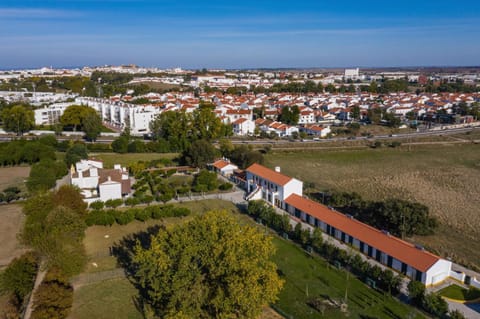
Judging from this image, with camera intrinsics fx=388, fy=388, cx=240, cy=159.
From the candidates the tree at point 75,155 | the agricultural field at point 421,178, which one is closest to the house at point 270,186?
the agricultural field at point 421,178

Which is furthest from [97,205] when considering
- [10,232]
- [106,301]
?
[106,301]

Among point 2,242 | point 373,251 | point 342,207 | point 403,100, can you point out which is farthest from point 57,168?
point 403,100

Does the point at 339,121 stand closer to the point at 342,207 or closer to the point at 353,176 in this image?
the point at 353,176

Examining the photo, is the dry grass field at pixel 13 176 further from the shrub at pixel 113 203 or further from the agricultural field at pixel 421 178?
the agricultural field at pixel 421 178

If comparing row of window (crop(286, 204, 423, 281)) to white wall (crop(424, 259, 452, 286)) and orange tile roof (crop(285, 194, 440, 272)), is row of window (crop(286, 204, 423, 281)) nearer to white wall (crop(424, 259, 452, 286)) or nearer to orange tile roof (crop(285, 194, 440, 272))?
orange tile roof (crop(285, 194, 440, 272))

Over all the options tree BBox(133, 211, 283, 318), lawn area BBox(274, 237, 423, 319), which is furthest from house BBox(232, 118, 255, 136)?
tree BBox(133, 211, 283, 318)

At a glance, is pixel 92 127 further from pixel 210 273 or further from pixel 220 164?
pixel 210 273

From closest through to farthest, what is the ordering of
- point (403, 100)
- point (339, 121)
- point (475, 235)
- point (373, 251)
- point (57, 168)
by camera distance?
1. point (373, 251)
2. point (475, 235)
3. point (57, 168)
4. point (339, 121)
5. point (403, 100)
